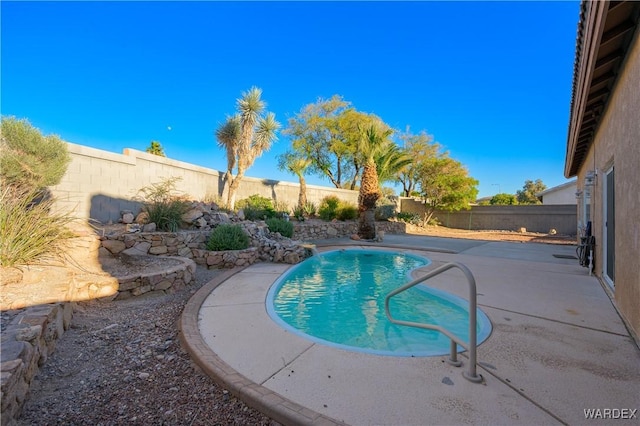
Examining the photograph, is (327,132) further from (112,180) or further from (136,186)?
(112,180)

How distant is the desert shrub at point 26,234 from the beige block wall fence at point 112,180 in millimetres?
1314

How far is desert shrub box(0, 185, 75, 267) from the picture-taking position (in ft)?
13.8

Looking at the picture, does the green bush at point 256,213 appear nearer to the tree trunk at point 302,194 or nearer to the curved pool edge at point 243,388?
the tree trunk at point 302,194

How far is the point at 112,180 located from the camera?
881 centimetres

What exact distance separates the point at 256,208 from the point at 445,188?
14913 mm

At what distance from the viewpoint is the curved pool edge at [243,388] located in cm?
212

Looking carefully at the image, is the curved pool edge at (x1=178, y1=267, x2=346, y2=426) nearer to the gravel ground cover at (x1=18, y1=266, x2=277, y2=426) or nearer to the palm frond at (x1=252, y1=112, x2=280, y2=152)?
the gravel ground cover at (x1=18, y1=266, x2=277, y2=426)

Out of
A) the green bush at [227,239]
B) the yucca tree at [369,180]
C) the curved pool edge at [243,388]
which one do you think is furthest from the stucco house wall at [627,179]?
the yucca tree at [369,180]

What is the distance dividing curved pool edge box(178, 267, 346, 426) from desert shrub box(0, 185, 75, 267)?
277 centimetres

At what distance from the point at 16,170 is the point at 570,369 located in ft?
33.8

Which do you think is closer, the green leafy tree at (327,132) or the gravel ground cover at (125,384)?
the gravel ground cover at (125,384)

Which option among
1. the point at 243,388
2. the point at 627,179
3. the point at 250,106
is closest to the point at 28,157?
the point at 243,388

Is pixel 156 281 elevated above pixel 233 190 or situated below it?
below

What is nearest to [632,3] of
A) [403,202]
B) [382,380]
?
[382,380]
